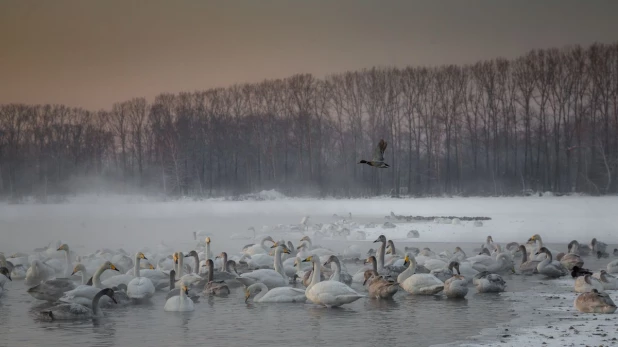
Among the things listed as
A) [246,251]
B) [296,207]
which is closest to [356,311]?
[246,251]

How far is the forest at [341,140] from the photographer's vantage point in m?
53.8

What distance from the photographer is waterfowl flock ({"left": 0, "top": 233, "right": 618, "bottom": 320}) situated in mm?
12375

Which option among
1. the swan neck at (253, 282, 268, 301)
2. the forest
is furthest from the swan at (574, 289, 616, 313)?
the forest

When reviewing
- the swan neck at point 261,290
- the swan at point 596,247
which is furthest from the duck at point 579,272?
the swan at point 596,247

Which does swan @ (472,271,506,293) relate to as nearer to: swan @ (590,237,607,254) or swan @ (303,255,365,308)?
swan @ (303,255,365,308)

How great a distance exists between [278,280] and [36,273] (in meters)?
5.15

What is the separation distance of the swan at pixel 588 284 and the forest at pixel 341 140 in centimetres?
3764

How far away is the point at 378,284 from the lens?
44.6 ft

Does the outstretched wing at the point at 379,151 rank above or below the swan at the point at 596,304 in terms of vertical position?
above

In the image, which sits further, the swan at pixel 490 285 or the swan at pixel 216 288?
the swan at pixel 216 288

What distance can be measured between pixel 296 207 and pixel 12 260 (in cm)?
2971

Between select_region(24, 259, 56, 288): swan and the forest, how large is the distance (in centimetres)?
3939

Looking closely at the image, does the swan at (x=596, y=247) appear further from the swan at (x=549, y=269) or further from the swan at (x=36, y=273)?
the swan at (x=36, y=273)

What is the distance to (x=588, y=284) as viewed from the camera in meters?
13.1
